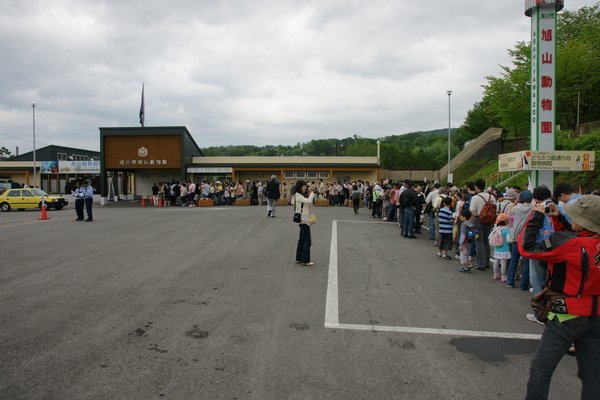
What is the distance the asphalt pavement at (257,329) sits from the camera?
3621 mm

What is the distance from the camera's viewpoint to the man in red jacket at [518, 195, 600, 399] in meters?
2.88

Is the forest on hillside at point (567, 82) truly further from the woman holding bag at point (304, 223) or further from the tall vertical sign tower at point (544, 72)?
the woman holding bag at point (304, 223)

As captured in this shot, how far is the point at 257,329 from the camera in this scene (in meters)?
4.90

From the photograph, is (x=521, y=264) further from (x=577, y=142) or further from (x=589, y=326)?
(x=577, y=142)

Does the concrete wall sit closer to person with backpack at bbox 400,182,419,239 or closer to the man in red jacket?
person with backpack at bbox 400,182,419,239

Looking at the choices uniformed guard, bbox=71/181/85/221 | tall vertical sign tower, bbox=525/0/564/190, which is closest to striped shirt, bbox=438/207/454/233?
tall vertical sign tower, bbox=525/0/564/190

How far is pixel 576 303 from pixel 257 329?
10.8 feet

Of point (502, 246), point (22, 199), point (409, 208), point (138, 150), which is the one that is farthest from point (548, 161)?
point (22, 199)

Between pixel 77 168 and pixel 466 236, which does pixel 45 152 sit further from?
pixel 466 236

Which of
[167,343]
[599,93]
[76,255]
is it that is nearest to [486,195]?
[167,343]

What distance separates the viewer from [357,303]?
238 inches

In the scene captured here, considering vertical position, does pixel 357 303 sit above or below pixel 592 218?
below

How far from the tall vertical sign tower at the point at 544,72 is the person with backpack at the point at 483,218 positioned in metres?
9.25

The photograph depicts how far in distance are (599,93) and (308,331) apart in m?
38.0
